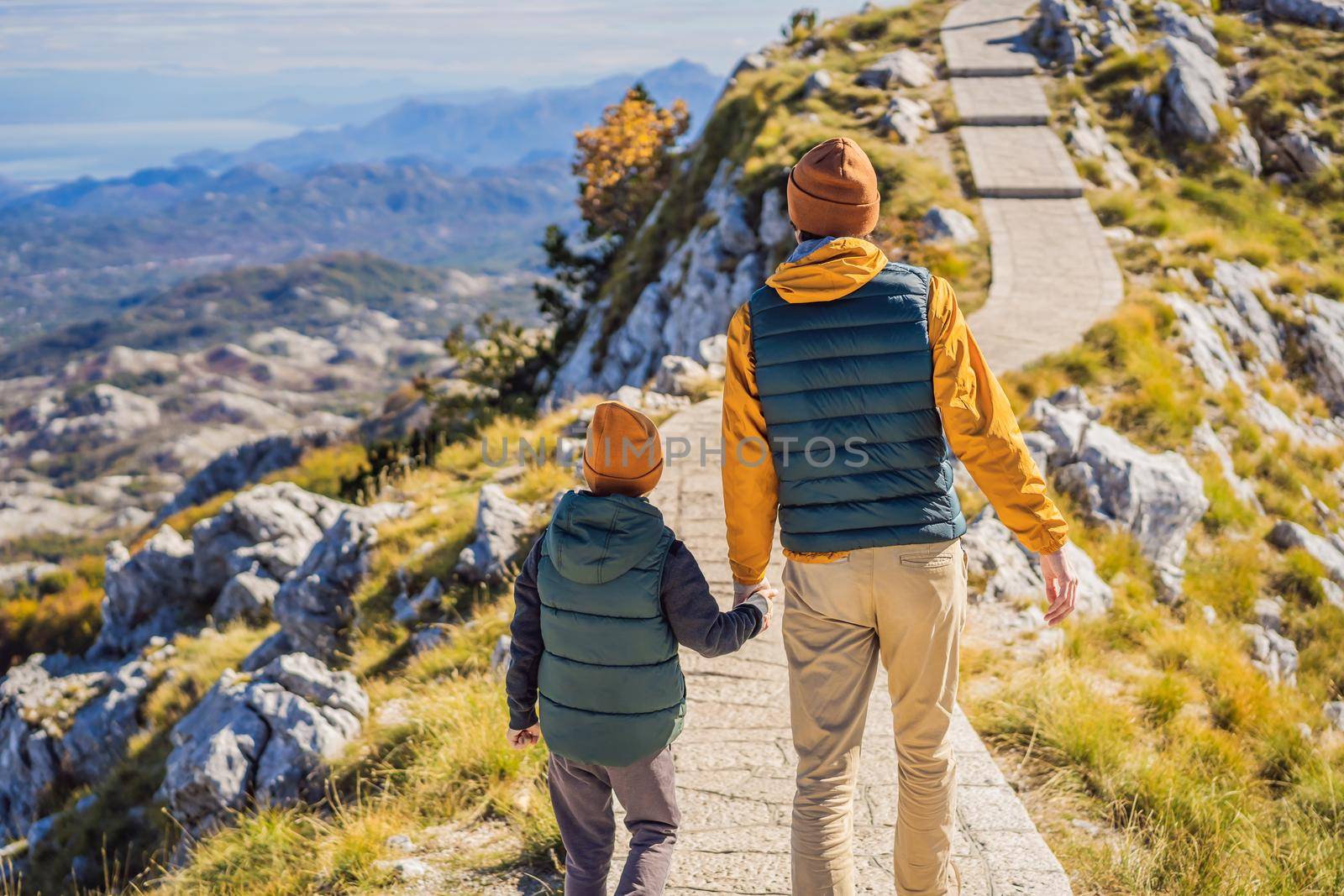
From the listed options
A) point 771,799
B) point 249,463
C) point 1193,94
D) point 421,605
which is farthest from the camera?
point 249,463

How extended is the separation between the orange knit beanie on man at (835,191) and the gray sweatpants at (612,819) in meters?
1.85

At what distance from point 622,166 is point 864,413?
99.1ft

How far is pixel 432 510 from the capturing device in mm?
10430

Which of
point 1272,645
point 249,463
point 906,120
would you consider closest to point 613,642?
point 1272,645

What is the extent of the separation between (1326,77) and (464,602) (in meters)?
23.0

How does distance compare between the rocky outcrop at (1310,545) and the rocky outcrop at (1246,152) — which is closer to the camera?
the rocky outcrop at (1310,545)

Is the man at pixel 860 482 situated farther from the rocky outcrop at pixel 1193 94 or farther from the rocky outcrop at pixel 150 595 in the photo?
the rocky outcrop at pixel 1193 94

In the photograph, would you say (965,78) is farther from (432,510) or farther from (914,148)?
(432,510)

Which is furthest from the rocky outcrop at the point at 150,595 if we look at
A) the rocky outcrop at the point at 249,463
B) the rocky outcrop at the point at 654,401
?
the rocky outcrop at the point at 249,463

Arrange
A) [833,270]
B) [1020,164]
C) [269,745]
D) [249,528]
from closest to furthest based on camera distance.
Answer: [833,270] < [269,745] < [249,528] < [1020,164]

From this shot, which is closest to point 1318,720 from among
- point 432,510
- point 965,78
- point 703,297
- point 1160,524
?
point 1160,524

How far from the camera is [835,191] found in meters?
2.69

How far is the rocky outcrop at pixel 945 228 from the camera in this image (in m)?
14.8

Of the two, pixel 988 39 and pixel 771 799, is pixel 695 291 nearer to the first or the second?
pixel 988 39
